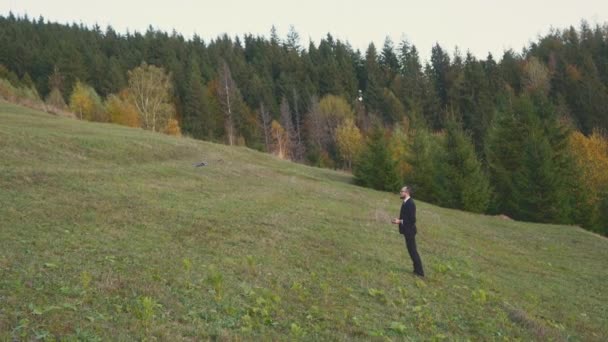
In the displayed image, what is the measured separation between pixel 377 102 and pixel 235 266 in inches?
4644

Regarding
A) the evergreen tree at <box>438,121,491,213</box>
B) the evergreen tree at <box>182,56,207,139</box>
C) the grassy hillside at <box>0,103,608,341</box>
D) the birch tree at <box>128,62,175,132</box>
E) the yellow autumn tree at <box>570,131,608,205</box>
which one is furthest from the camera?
the evergreen tree at <box>182,56,207,139</box>

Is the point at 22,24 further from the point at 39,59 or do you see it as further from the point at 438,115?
the point at 438,115

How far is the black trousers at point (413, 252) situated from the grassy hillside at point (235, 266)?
92cm

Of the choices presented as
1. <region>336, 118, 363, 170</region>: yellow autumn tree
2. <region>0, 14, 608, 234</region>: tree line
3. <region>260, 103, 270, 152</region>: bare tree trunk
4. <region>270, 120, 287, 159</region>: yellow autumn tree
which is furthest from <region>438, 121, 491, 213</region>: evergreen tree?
<region>260, 103, 270, 152</region>: bare tree trunk

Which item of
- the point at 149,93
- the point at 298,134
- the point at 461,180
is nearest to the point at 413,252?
the point at 461,180

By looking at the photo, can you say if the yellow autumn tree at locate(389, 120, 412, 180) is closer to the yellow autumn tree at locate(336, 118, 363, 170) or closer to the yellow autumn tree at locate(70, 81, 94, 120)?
the yellow autumn tree at locate(336, 118, 363, 170)

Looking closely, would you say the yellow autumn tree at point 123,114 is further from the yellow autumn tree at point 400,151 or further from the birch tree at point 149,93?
the yellow autumn tree at point 400,151

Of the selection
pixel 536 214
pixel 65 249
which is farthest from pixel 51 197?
pixel 536 214

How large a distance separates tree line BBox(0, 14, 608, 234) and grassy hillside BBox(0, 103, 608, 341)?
19736 millimetres

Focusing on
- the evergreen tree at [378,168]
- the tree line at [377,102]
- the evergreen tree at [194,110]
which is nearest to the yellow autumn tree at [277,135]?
the tree line at [377,102]

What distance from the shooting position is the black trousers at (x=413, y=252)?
1673 centimetres

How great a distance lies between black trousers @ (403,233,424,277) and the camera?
16.7m

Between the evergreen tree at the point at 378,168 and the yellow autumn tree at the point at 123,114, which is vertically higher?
the yellow autumn tree at the point at 123,114

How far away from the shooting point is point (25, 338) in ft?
24.7
